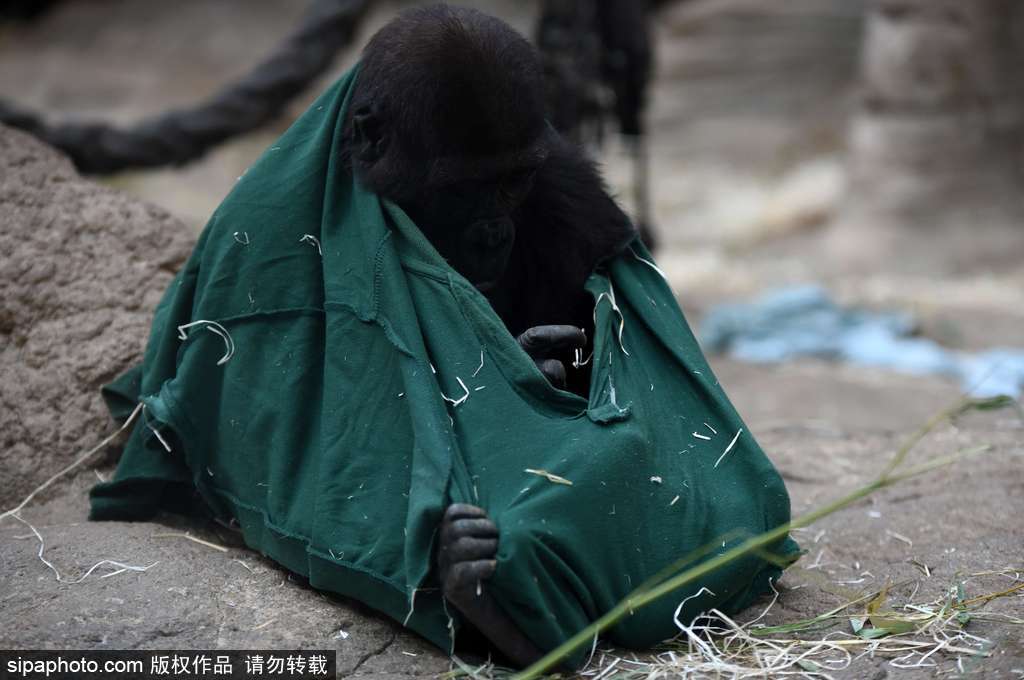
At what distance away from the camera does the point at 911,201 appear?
7.83m

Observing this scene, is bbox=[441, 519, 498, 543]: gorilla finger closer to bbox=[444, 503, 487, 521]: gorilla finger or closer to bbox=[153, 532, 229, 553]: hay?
bbox=[444, 503, 487, 521]: gorilla finger

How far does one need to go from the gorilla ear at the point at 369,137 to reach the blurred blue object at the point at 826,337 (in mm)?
3668

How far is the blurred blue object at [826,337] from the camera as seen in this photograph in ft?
18.4

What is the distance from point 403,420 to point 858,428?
2297mm

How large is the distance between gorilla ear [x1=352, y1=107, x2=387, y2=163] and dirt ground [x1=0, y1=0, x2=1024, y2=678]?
2.82 feet

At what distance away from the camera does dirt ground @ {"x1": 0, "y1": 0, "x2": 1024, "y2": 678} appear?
215 cm

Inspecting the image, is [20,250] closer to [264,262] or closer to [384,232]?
[264,262]

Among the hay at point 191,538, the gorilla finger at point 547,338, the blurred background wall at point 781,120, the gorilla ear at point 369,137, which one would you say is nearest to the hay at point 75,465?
the hay at point 191,538

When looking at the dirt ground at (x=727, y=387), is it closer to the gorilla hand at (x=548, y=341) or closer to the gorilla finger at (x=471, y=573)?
the gorilla finger at (x=471, y=573)

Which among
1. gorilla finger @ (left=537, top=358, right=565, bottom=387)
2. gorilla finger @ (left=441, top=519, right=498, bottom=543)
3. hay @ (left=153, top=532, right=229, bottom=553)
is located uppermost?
gorilla finger @ (left=537, top=358, right=565, bottom=387)

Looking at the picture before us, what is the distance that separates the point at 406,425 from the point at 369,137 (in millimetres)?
631

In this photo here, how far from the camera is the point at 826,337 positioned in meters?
5.99

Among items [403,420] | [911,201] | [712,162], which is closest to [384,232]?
[403,420]

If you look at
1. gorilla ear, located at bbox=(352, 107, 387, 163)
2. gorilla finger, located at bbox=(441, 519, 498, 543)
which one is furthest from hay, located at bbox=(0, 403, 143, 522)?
gorilla finger, located at bbox=(441, 519, 498, 543)
